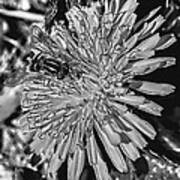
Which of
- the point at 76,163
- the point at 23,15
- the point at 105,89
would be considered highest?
the point at 23,15

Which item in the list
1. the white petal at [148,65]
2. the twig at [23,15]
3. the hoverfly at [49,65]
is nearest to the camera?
the white petal at [148,65]

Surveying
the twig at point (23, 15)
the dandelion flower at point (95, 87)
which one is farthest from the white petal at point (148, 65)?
the twig at point (23, 15)

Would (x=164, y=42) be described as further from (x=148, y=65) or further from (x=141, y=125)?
(x=141, y=125)

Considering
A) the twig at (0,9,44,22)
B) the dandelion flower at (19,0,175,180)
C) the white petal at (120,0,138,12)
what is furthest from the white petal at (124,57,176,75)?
the twig at (0,9,44,22)

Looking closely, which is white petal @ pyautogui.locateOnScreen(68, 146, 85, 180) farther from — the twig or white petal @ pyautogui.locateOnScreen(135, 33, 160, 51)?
the twig

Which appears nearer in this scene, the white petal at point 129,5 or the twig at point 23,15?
the white petal at point 129,5

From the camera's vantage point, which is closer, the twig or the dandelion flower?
the dandelion flower

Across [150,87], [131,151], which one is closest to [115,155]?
[131,151]

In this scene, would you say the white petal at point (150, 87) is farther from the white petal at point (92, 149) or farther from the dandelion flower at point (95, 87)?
the white petal at point (92, 149)
